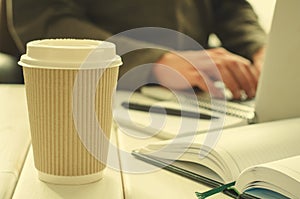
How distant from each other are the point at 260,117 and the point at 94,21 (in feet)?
2.64

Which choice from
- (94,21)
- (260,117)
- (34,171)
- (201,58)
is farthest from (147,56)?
(34,171)

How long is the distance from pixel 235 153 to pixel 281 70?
285mm

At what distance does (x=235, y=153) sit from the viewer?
0.58 meters

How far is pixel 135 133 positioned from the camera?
0.79 metres

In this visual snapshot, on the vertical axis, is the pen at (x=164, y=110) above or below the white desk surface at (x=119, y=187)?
below

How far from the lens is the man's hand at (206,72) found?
1.11m

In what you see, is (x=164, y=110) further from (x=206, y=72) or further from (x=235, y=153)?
(x=235, y=153)

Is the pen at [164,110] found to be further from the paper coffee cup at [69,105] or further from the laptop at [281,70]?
the paper coffee cup at [69,105]

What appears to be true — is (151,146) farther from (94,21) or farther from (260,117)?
(94,21)

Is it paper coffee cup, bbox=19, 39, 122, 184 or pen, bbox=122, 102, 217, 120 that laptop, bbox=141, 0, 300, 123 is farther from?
paper coffee cup, bbox=19, 39, 122, 184

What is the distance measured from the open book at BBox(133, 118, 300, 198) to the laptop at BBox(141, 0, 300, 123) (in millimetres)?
120

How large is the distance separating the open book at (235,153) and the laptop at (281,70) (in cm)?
12

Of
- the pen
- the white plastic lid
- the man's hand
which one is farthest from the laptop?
the white plastic lid

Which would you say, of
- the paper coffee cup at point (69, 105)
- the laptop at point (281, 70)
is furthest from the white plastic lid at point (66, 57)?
the laptop at point (281, 70)
